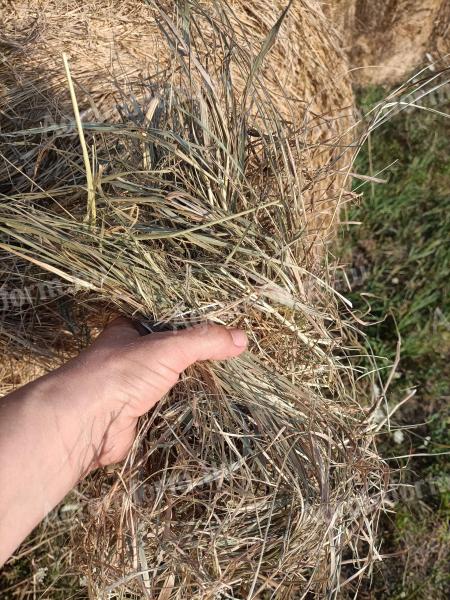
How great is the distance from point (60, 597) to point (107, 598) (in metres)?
0.52

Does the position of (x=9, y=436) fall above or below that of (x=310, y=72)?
below

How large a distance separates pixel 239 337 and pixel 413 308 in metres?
0.91

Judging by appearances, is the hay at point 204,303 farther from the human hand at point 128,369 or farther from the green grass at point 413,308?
the green grass at point 413,308

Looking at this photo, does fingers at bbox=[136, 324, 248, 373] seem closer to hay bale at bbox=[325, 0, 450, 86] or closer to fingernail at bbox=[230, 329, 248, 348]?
fingernail at bbox=[230, 329, 248, 348]

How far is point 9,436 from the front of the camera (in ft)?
3.19

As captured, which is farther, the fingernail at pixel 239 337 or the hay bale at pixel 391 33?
the hay bale at pixel 391 33

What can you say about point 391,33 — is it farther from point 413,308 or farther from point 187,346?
point 187,346

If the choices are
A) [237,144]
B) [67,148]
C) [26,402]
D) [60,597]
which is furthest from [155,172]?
[60,597]

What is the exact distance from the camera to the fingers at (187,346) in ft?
3.25

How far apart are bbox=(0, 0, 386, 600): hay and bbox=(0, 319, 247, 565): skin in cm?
5

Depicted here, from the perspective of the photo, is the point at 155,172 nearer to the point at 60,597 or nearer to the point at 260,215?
the point at 260,215

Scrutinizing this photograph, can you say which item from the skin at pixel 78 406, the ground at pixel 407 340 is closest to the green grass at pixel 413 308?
the ground at pixel 407 340

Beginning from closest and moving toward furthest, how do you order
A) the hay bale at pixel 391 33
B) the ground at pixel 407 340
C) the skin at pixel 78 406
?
the skin at pixel 78 406 < the ground at pixel 407 340 < the hay bale at pixel 391 33

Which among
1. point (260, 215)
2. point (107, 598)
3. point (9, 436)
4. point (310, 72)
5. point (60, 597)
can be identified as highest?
point (310, 72)
